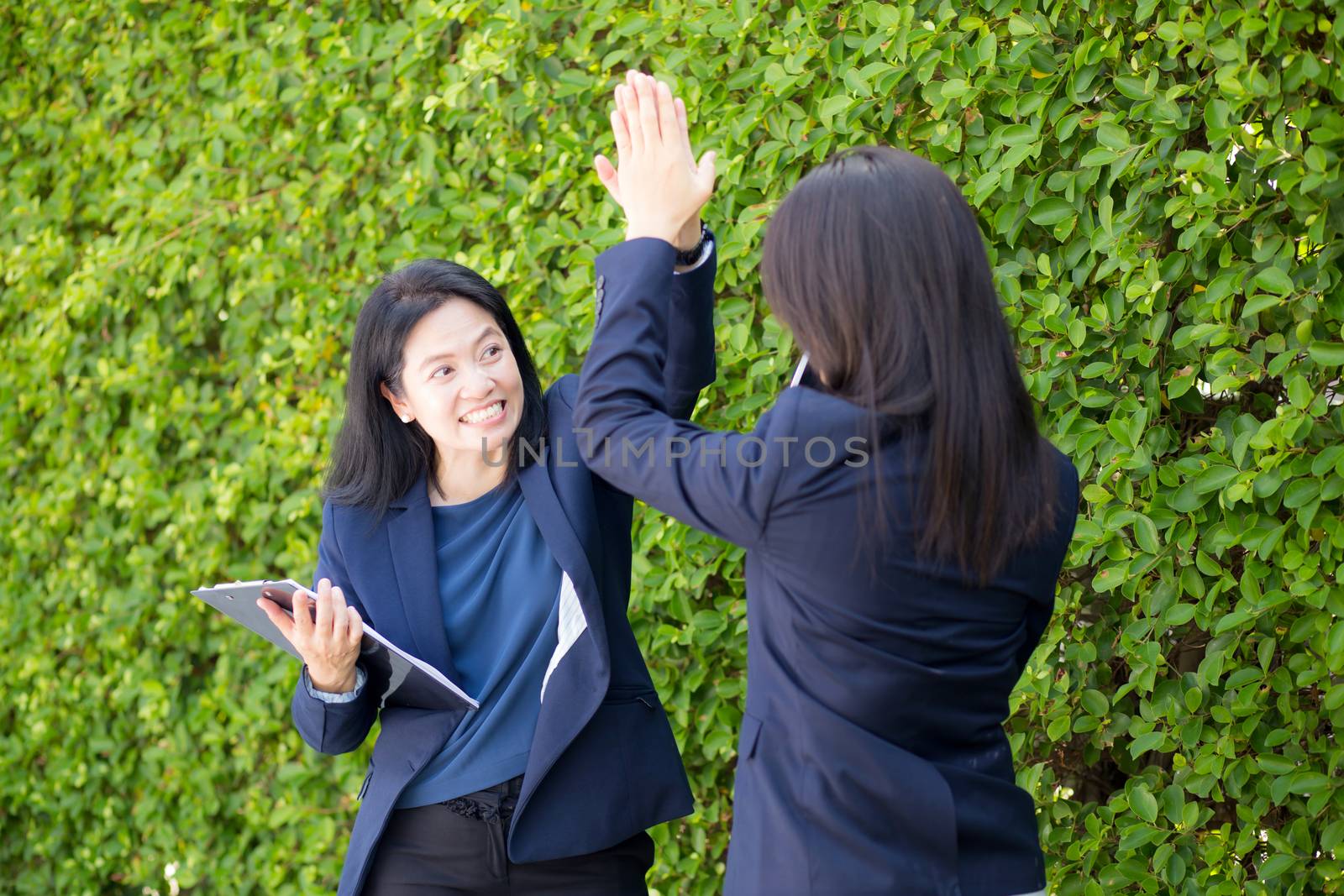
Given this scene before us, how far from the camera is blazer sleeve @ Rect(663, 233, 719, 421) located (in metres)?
1.99

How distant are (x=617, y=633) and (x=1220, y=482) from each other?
109 cm

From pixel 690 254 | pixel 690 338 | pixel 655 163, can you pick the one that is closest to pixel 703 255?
pixel 690 254

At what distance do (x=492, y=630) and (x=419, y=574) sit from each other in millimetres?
159

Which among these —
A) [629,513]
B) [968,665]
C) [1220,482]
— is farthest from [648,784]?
[1220,482]

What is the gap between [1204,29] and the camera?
2178mm

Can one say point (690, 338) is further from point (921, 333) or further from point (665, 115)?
point (921, 333)

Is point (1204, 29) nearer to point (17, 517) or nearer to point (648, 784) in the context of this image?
point (648, 784)

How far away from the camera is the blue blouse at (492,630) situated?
2096mm

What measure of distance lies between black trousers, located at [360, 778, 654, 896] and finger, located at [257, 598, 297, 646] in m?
0.35

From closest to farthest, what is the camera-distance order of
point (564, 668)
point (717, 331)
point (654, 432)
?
point (654, 432) < point (564, 668) < point (717, 331)

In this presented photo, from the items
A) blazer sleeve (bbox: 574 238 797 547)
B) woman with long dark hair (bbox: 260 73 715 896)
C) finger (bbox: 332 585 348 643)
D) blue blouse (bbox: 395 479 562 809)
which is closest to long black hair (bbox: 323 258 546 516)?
woman with long dark hair (bbox: 260 73 715 896)

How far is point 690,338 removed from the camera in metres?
2.03

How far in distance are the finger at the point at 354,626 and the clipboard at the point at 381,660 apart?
0.04 ft

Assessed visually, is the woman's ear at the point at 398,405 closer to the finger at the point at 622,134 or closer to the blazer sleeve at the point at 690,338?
the blazer sleeve at the point at 690,338
